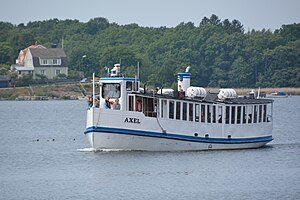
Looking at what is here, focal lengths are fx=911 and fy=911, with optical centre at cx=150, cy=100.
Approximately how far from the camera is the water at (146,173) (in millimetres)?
44281

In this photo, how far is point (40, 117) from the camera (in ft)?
344

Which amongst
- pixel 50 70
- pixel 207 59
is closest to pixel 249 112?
pixel 50 70

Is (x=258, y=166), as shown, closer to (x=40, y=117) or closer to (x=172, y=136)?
(x=172, y=136)

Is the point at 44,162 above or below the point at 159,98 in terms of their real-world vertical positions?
below

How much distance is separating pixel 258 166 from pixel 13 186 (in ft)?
47.6

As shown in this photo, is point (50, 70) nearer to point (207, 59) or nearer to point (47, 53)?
point (47, 53)

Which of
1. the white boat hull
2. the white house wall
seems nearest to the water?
the white boat hull

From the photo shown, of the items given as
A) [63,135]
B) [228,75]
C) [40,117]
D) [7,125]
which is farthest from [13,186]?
[228,75]

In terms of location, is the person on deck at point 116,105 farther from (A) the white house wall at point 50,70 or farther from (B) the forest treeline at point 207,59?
(A) the white house wall at point 50,70

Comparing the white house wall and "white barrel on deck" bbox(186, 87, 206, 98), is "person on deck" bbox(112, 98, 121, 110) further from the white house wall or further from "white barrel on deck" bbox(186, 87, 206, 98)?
the white house wall

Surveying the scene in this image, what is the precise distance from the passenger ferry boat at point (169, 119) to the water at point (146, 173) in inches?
27.6

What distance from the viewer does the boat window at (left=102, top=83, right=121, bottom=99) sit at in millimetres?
54688

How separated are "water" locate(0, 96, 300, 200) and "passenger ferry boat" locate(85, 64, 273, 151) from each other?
0.70 m

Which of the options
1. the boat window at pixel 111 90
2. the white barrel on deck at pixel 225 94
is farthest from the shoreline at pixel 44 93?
the boat window at pixel 111 90
